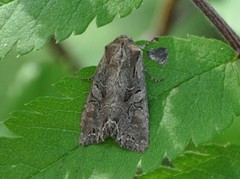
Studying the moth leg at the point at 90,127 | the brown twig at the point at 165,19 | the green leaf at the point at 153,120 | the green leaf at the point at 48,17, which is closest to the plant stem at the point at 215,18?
the green leaf at the point at 153,120

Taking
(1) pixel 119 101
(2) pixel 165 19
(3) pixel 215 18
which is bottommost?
(2) pixel 165 19

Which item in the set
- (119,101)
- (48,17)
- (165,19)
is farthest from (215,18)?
(165,19)

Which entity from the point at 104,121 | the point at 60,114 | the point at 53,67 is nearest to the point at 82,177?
the point at 60,114

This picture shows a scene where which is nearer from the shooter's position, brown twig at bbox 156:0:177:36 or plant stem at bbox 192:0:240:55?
plant stem at bbox 192:0:240:55

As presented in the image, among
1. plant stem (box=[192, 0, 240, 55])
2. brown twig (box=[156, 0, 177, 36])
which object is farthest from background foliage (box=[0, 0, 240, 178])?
brown twig (box=[156, 0, 177, 36])

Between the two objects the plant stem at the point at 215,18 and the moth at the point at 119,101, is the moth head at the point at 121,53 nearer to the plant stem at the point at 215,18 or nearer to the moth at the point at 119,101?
the moth at the point at 119,101

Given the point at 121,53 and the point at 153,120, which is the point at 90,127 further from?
the point at 121,53

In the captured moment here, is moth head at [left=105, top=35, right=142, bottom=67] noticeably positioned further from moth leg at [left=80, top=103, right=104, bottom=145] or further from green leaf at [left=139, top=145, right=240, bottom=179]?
green leaf at [left=139, top=145, right=240, bottom=179]
